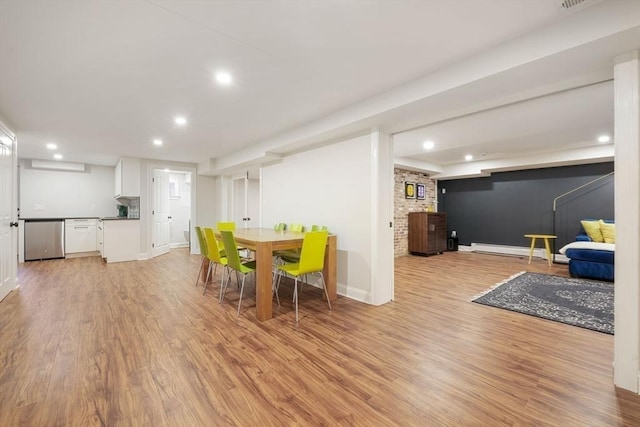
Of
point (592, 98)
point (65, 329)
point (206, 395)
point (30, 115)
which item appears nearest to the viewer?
point (206, 395)

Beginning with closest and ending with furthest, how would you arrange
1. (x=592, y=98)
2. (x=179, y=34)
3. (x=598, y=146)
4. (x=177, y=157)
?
1. (x=179, y=34)
2. (x=592, y=98)
3. (x=598, y=146)
4. (x=177, y=157)


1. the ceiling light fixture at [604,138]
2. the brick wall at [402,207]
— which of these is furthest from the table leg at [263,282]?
the ceiling light fixture at [604,138]

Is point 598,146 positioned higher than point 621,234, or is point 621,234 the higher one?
point 598,146

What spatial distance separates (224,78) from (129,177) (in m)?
5.08

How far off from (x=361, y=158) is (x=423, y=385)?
2.55 m

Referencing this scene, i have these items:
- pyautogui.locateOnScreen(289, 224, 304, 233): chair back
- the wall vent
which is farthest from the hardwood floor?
the wall vent

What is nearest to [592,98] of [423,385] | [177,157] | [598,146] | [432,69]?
[432,69]

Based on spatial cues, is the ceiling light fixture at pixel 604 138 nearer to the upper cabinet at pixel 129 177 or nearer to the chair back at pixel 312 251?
the chair back at pixel 312 251

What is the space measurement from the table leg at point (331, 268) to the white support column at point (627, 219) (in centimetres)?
247

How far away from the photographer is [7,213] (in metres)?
3.62

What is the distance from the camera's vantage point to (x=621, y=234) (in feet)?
5.75

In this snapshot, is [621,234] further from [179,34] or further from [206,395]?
[179,34]

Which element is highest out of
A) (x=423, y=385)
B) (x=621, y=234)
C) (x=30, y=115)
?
(x=30, y=115)

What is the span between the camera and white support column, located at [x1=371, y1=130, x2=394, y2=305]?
333 cm
